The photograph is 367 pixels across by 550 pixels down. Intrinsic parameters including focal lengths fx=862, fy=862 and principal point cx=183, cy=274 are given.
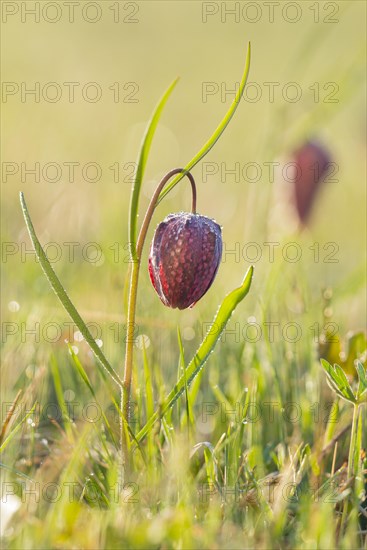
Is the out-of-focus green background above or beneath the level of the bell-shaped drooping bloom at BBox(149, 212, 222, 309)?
above

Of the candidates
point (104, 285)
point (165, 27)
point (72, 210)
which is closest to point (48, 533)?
point (104, 285)

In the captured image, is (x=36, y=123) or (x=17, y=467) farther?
(x=36, y=123)

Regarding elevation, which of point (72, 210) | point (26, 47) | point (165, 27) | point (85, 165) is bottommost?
point (72, 210)

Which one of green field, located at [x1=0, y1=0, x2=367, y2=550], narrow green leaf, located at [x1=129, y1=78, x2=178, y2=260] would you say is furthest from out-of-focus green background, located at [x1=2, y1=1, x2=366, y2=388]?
narrow green leaf, located at [x1=129, y1=78, x2=178, y2=260]

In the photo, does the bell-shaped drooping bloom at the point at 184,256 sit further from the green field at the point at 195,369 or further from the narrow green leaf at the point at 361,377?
the narrow green leaf at the point at 361,377

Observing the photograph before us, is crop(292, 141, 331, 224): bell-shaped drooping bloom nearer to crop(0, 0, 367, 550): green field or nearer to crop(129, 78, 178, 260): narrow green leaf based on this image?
crop(0, 0, 367, 550): green field

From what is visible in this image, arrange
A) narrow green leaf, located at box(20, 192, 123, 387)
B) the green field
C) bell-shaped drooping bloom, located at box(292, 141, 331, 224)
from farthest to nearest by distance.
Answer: bell-shaped drooping bloom, located at box(292, 141, 331, 224) → narrow green leaf, located at box(20, 192, 123, 387) → the green field

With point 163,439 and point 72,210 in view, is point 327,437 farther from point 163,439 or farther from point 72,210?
point 72,210
